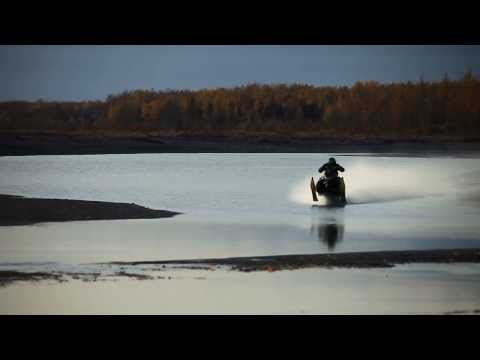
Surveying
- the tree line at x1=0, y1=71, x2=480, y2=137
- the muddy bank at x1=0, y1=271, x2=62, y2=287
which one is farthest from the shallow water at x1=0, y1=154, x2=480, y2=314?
the tree line at x1=0, y1=71, x2=480, y2=137

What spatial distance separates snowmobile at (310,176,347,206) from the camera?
16.6m

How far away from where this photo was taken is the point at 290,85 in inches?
607

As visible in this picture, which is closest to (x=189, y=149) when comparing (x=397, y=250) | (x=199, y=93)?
(x=199, y=93)

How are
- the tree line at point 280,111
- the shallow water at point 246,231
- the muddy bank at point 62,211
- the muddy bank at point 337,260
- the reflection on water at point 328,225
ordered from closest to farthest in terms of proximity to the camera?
the shallow water at point 246,231 → the muddy bank at point 337,260 → the reflection on water at point 328,225 → the tree line at point 280,111 → the muddy bank at point 62,211

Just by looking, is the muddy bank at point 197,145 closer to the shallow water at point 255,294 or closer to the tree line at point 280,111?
the tree line at point 280,111

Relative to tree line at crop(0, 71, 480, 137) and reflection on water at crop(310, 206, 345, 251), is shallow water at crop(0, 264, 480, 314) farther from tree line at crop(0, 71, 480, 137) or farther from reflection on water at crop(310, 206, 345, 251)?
tree line at crop(0, 71, 480, 137)

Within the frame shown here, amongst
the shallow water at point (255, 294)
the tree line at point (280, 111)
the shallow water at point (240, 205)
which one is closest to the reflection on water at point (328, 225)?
the shallow water at point (240, 205)

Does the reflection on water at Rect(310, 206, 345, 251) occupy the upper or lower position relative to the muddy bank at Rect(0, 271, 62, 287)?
upper

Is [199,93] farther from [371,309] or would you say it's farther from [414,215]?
[371,309]

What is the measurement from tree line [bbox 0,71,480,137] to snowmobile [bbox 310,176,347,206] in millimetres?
1292

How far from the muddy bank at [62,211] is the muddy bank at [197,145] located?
0.95m

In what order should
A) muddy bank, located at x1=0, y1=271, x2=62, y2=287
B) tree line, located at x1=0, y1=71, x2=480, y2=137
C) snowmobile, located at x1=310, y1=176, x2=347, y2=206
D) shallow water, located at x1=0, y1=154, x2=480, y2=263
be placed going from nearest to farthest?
muddy bank, located at x1=0, y1=271, x2=62, y2=287
shallow water, located at x1=0, y1=154, x2=480, y2=263
tree line, located at x1=0, y1=71, x2=480, y2=137
snowmobile, located at x1=310, y1=176, x2=347, y2=206

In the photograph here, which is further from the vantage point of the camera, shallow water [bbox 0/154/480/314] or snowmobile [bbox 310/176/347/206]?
snowmobile [bbox 310/176/347/206]

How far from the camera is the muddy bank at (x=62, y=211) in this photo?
15062 mm
